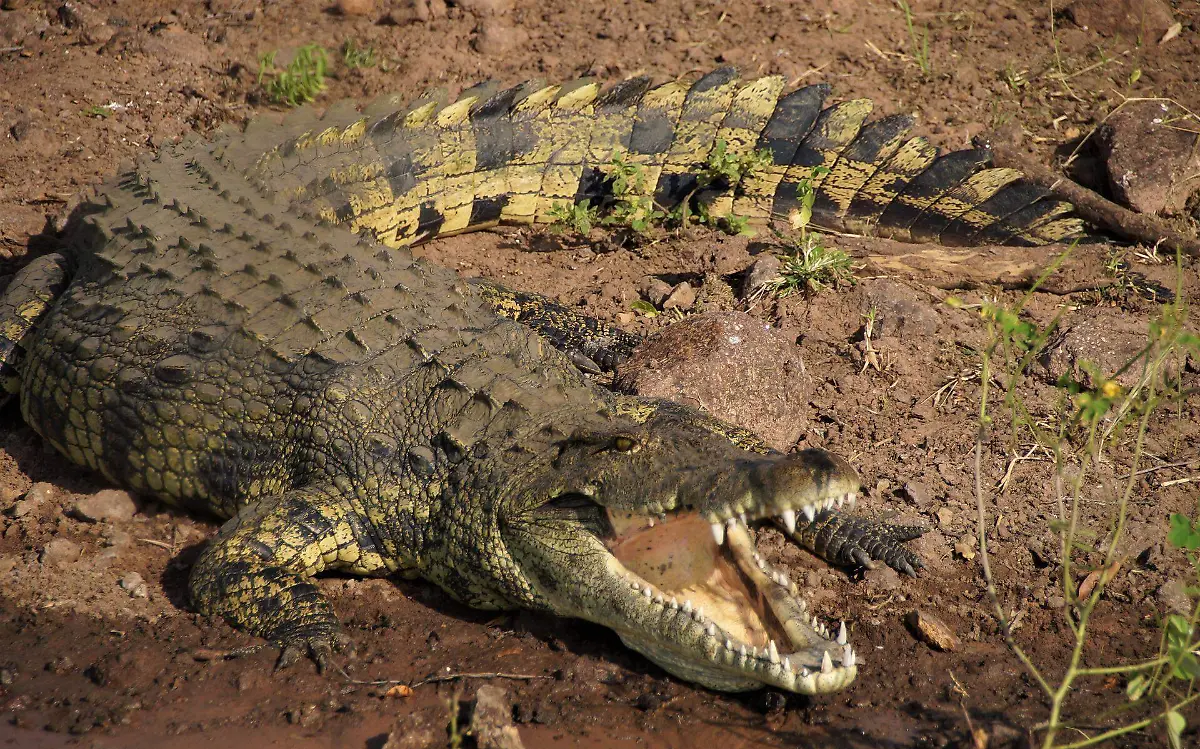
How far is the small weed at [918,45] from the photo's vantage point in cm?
710

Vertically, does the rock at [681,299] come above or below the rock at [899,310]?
below

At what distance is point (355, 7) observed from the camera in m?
7.64

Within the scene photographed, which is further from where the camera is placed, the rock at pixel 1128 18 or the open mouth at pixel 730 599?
the rock at pixel 1128 18

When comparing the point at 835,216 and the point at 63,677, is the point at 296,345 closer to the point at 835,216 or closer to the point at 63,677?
the point at 63,677

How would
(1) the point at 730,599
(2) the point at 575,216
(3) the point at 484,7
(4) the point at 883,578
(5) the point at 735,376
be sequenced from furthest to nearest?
(3) the point at 484,7
(2) the point at 575,216
(5) the point at 735,376
(4) the point at 883,578
(1) the point at 730,599

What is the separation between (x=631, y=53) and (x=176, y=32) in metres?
3.28

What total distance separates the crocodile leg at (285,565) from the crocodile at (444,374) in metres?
0.01

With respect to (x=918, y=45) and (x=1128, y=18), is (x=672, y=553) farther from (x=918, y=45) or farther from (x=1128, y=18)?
(x=1128, y=18)

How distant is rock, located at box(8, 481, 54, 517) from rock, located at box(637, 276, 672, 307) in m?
3.05

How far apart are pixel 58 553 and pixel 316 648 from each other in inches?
51.9

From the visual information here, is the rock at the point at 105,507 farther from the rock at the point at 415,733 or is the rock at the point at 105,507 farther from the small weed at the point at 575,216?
the small weed at the point at 575,216

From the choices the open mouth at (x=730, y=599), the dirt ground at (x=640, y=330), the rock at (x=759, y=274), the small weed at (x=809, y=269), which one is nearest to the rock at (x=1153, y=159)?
the dirt ground at (x=640, y=330)

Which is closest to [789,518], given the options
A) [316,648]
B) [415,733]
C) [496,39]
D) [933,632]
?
[933,632]

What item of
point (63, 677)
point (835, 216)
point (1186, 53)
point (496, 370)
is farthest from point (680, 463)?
point (1186, 53)
